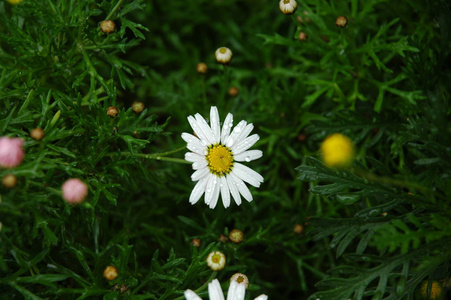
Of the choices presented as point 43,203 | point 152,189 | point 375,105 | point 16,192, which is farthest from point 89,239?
point 375,105

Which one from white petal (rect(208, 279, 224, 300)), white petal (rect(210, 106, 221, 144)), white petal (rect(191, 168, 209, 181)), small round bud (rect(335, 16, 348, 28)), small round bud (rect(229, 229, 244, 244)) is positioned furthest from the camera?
small round bud (rect(335, 16, 348, 28))

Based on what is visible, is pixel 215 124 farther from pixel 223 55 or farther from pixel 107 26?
pixel 107 26

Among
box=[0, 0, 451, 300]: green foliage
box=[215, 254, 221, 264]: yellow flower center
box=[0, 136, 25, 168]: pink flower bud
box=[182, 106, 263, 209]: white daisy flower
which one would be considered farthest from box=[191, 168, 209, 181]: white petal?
box=[0, 136, 25, 168]: pink flower bud

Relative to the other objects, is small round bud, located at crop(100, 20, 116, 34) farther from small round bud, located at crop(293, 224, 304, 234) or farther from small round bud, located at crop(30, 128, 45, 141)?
small round bud, located at crop(293, 224, 304, 234)

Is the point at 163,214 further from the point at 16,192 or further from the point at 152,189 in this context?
the point at 16,192

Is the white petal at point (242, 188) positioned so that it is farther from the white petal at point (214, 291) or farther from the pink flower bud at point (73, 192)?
the pink flower bud at point (73, 192)
